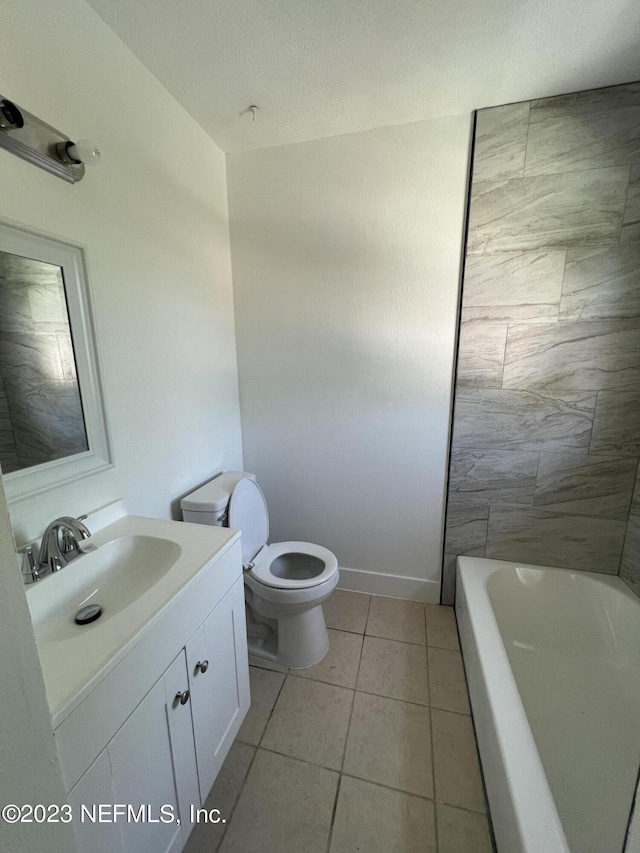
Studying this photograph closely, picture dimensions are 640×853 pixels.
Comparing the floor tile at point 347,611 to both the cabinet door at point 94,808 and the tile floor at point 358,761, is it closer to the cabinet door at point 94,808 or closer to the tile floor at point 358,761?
the tile floor at point 358,761

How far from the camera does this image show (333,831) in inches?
41.7

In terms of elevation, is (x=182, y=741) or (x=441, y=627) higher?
(x=182, y=741)

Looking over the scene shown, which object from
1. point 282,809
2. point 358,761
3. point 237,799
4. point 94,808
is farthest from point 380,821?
point 94,808

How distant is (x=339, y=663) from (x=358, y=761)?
406 millimetres

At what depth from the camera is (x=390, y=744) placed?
130cm

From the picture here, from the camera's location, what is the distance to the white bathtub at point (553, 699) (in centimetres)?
93

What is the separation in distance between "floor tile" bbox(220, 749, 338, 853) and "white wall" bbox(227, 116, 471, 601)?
0.99 metres

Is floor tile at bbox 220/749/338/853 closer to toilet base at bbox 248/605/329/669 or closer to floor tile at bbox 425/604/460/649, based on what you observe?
toilet base at bbox 248/605/329/669

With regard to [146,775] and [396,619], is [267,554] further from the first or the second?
[146,775]

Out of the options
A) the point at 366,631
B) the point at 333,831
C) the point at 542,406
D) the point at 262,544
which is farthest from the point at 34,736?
the point at 542,406

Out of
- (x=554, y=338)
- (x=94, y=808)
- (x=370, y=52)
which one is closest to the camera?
(x=94, y=808)

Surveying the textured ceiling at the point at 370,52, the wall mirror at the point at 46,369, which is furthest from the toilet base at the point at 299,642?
the textured ceiling at the point at 370,52

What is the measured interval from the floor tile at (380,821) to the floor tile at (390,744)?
3cm

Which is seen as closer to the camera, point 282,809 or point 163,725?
point 163,725
